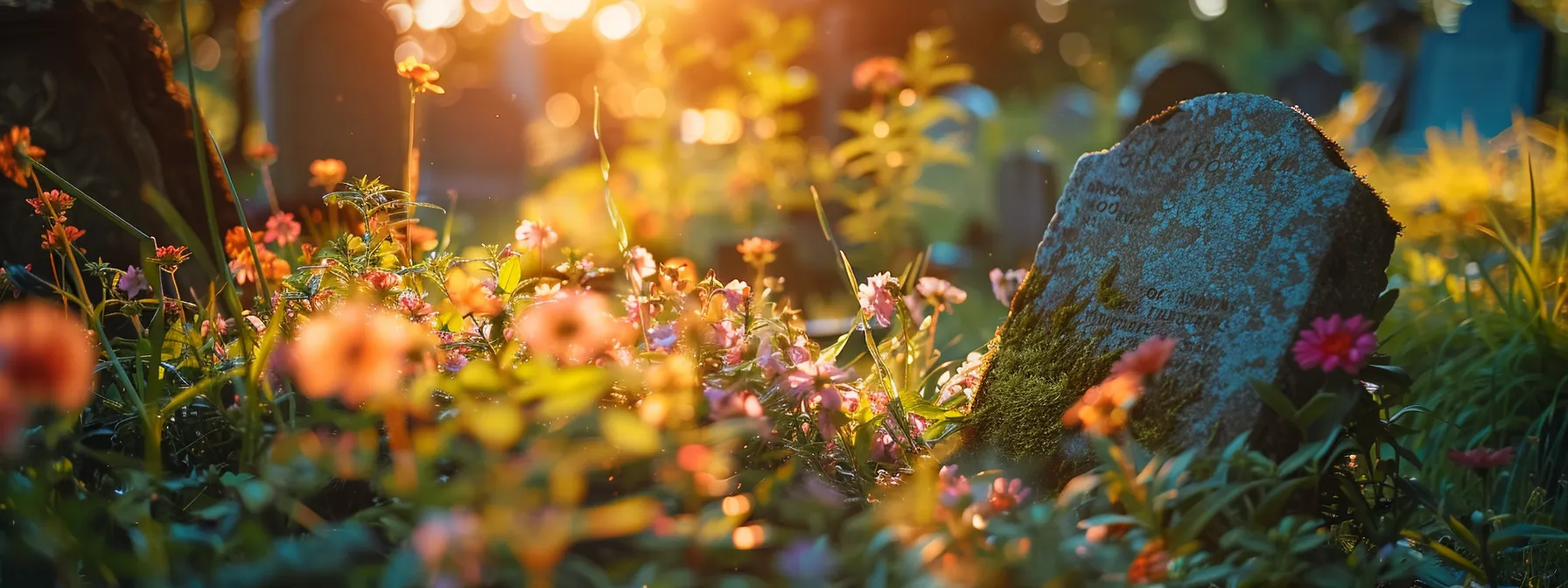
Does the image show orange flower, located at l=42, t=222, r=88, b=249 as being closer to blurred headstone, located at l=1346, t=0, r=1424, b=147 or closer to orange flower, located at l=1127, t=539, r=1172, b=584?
orange flower, located at l=1127, t=539, r=1172, b=584

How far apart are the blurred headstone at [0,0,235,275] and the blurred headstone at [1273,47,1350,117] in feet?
38.4

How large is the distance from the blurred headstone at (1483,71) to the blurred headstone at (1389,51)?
1.15m

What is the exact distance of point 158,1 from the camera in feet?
31.6

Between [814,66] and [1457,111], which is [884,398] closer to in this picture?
[814,66]

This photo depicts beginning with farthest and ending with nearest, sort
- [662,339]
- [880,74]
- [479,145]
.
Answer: [479,145], [880,74], [662,339]

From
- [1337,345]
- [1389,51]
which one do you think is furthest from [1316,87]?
[1337,345]

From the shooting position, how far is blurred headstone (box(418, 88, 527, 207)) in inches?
405

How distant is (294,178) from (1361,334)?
5.70 meters

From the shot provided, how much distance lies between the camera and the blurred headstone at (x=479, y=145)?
10.3m

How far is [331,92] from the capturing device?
575cm

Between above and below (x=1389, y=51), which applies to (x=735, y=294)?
below

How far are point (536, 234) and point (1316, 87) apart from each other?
11.9 m

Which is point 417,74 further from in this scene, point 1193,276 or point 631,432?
point 1193,276

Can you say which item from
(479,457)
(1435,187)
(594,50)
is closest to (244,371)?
(479,457)
